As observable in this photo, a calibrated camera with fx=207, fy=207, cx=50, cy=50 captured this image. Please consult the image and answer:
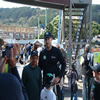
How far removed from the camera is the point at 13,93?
1.94m

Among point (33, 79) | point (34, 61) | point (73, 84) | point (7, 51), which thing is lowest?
point (73, 84)

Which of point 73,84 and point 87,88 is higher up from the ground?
point 73,84

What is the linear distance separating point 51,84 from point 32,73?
50cm

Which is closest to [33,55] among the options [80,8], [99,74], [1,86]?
[99,74]

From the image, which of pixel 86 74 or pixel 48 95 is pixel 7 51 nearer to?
pixel 48 95

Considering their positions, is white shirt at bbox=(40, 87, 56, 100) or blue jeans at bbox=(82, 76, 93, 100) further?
blue jeans at bbox=(82, 76, 93, 100)

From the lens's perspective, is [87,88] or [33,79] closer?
[33,79]

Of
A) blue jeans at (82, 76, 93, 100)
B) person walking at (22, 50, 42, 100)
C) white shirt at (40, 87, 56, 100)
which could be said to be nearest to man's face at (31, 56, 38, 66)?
person walking at (22, 50, 42, 100)

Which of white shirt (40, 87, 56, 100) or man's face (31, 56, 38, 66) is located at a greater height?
man's face (31, 56, 38, 66)

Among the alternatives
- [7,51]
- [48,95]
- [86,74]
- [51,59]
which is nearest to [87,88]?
[86,74]

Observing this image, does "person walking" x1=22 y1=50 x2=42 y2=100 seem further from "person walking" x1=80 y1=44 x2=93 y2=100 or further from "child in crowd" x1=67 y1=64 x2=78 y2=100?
"person walking" x1=80 y1=44 x2=93 y2=100

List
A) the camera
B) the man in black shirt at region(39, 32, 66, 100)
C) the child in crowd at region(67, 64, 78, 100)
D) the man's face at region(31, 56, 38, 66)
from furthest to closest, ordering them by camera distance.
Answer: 1. the child in crowd at region(67, 64, 78, 100)
2. the man's face at region(31, 56, 38, 66)
3. the man in black shirt at region(39, 32, 66, 100)
4. the camera

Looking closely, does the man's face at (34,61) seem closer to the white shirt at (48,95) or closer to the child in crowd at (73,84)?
the white shirt at (48,95)

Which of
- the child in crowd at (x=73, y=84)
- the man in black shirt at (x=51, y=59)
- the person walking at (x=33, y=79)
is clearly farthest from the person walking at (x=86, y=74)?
the person walking at (x=33, y=79)
